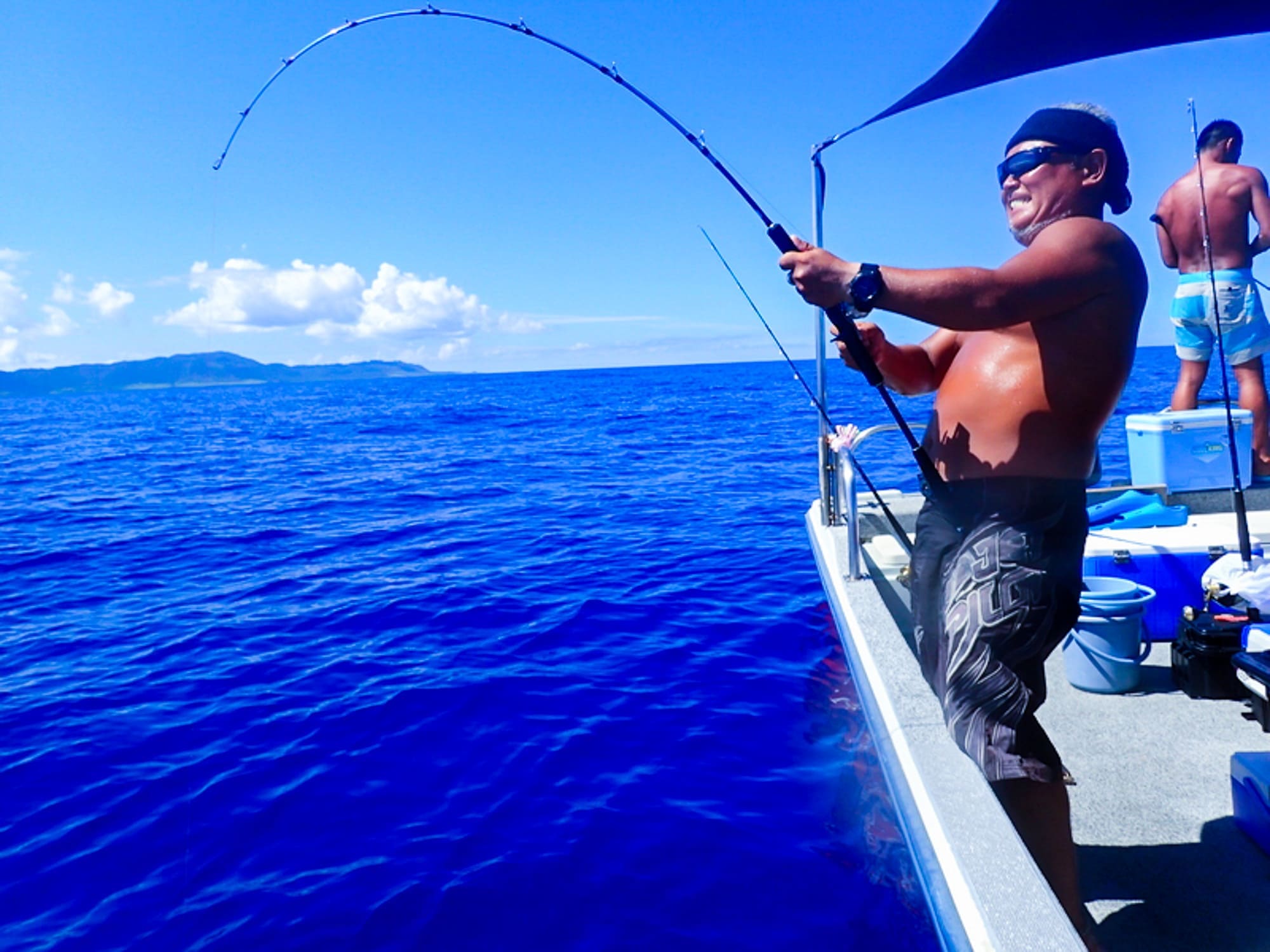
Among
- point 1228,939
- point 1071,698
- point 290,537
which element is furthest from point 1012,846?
point 290,537

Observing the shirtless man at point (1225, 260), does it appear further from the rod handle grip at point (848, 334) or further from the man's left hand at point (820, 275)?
the man's left hand at point (820, 275)

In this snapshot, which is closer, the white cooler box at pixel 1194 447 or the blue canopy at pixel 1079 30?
the blue canopy at pixel 1079 30

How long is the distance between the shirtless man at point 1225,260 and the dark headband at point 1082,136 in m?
3.39

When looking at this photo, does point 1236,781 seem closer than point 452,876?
Yes

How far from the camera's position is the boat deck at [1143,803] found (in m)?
2.29

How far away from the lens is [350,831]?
14.1ft

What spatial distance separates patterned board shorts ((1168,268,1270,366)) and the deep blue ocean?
119 inches

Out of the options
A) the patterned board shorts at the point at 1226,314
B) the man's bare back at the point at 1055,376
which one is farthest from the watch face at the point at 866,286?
the patterned board shorts at the point at 1226,314

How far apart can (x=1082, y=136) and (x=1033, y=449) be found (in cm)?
69

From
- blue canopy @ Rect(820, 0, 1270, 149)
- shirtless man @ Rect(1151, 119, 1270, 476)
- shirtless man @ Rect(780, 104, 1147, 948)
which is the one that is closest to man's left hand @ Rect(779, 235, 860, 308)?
shirtless man @ Rect(780, 104, 1147, 948)

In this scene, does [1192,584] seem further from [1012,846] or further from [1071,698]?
[1012,846]

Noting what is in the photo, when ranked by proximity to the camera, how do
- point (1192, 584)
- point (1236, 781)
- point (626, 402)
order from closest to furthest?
point (1236, 781) → point (1192, 584) → point (626, 402)

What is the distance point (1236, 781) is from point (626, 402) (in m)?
45.9

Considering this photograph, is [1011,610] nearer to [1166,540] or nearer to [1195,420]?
[1166,540]
